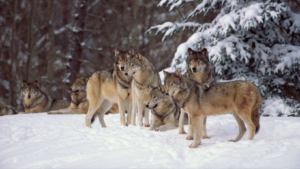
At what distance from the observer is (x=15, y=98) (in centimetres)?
1516

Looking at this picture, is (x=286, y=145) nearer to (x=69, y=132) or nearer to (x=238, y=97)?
(x=238, y=97)

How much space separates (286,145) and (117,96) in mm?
3981

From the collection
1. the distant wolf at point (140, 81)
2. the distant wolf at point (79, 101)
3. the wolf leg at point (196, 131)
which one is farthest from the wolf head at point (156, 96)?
the distant wolf at point (79, 101)

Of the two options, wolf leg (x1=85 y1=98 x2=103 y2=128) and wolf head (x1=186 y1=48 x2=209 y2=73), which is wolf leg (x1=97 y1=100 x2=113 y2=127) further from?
wolf head (x1=186 y1=48 x2=209 y2=73)

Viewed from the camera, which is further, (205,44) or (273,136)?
(205,44)

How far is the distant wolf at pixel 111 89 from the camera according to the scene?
21.5 feet

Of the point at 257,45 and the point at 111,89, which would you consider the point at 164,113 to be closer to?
the point at 111,89

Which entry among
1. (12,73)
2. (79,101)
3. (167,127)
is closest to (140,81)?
(167,127)

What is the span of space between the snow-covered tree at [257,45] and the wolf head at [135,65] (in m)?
3.10

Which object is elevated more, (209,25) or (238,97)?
(209,25)

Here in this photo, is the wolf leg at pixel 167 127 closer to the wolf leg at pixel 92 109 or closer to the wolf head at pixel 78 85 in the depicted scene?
the wolf leg at pixel 92 109

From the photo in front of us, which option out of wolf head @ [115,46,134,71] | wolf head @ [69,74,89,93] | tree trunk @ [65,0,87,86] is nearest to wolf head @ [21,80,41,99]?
wolf head @ [69,74,89,93]

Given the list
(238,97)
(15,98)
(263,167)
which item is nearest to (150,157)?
(263,167)

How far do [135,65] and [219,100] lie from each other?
2310mm
